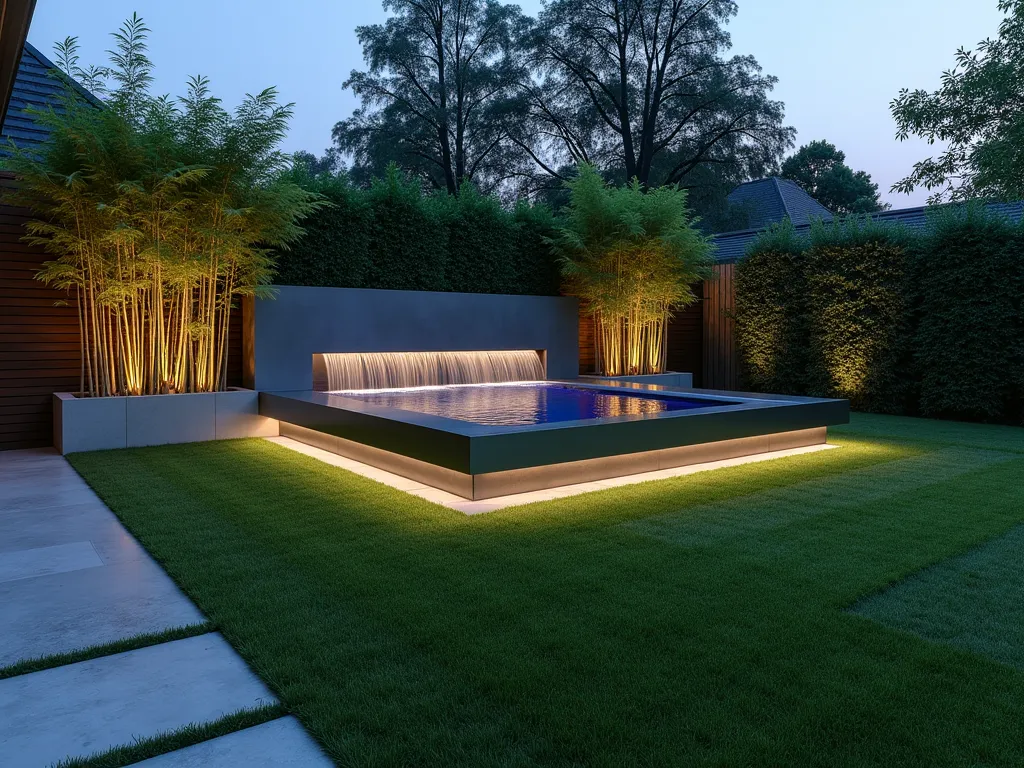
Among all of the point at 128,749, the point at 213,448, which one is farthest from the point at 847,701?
the point at 213,448

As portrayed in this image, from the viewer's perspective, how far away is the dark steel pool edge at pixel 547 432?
3.89 metres

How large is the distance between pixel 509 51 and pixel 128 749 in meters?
17.7

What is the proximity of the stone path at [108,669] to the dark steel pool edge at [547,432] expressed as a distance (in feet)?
5.34

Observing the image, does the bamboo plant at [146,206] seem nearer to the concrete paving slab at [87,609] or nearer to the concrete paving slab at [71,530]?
the concrete paving slab at [71,530]

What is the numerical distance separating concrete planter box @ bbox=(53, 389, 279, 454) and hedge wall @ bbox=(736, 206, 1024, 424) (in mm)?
7273

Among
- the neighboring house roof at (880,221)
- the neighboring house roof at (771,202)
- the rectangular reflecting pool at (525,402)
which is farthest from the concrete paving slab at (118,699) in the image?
the neighboring house roof at (771,202)

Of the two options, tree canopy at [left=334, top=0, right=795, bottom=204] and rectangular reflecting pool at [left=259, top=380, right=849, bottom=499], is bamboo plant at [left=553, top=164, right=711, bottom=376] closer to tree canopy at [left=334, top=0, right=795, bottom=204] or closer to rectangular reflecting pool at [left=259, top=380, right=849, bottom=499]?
rectangular reflecting pool at [left=259, top=380, right=849, bottom=499]

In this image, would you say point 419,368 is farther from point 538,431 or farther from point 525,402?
point 538,431

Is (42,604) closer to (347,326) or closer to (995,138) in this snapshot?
(347,326)

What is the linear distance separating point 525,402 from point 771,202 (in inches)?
531

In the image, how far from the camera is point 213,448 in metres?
5.85

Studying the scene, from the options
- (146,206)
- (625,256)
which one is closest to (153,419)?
(146,206)

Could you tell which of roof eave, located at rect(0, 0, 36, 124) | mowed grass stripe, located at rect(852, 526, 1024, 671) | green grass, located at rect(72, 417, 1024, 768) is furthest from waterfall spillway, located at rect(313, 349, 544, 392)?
mowed grass stripe, located at rect(852, 526, 1024, 671)

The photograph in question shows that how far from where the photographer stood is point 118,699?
1827 millimetres
